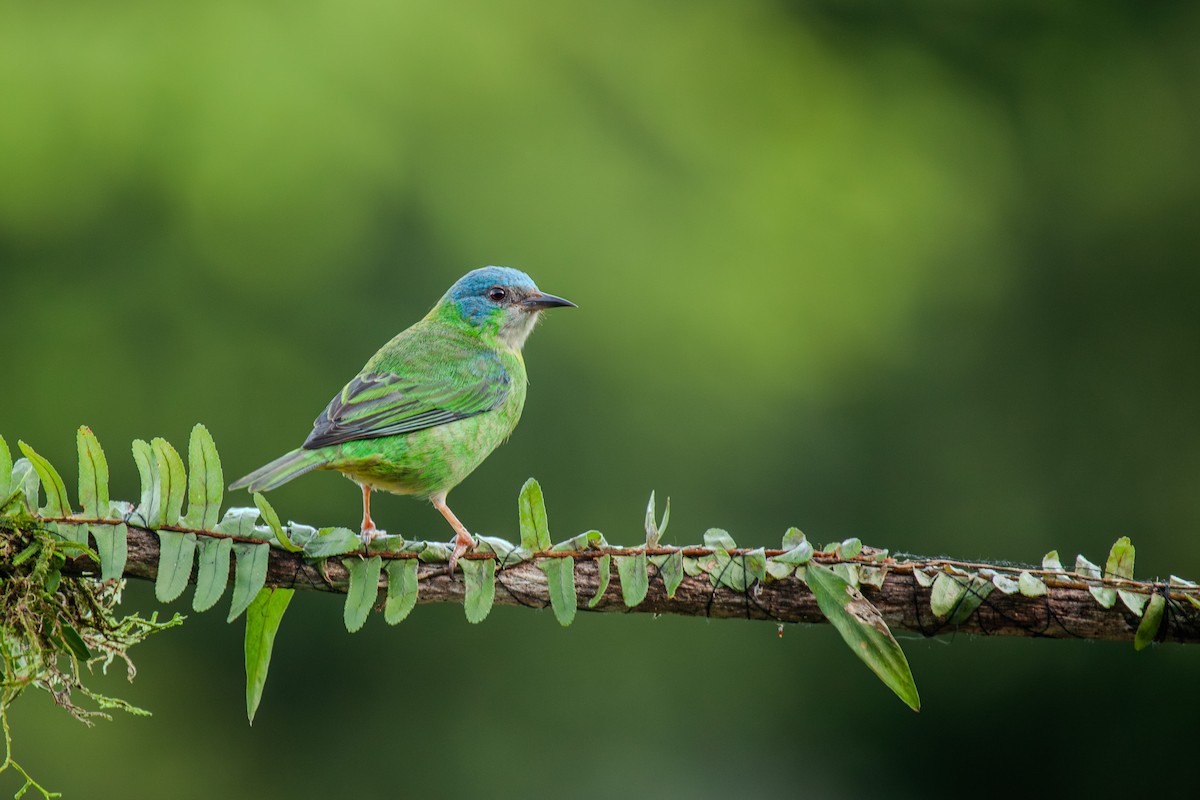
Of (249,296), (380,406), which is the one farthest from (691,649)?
(380,406)

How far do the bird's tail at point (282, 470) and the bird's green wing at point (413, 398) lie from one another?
5 cm

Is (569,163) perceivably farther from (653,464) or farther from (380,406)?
(380,406)

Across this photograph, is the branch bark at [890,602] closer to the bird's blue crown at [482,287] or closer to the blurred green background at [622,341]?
the bird's blue crown at [482,287]

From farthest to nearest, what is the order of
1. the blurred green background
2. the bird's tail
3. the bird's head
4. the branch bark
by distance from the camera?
the blurred green background → the bird's head → the bird's tail → the branch bark

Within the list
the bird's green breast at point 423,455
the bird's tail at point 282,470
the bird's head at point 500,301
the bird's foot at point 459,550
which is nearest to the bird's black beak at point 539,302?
the bird's head at point 500,301

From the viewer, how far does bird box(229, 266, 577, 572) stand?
12.8 feet

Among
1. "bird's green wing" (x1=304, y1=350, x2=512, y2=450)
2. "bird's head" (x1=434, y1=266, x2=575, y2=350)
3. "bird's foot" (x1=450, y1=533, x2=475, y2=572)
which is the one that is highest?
"bird's head" (x1=434, y1=266, x2=575, y2=350)

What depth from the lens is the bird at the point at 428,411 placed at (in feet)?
12.8

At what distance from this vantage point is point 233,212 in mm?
9461

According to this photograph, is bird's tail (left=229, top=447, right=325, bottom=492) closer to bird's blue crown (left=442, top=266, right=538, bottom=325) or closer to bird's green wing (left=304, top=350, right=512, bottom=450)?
bird's green wing (left=304, top=350, right=512, bottom=450)

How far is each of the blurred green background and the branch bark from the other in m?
5.10

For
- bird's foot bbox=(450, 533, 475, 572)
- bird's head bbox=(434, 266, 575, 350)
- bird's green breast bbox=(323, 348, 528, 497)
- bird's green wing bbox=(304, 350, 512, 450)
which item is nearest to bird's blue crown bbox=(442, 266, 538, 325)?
bird's head bbox=(434, 266, 575, 350)

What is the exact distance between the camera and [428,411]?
4273 millimetres

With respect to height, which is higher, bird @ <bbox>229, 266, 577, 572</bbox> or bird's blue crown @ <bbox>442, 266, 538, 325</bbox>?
bird's blue crown @ <bbox>442, 266, 538, 325</bbox>
